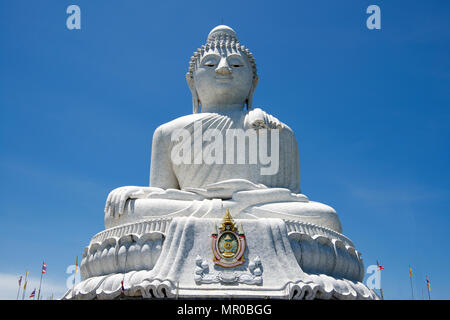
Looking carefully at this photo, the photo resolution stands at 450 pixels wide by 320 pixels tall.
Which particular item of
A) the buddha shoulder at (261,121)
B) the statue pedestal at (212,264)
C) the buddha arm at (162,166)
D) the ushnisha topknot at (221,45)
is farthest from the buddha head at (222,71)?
the statue pedestal at (212,264)

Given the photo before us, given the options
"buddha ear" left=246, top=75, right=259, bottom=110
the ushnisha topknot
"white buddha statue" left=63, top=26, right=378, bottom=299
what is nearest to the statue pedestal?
"white buddha statue" left=63, top=26, right=378, bottom=299

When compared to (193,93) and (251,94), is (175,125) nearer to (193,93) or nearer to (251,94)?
(193,93)

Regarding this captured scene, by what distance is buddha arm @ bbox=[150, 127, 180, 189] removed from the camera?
1021cm

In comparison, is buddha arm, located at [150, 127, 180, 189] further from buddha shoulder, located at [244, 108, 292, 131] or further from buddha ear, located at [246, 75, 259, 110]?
buddha ear, located at [246, 75, 259, 110]

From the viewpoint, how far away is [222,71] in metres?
10.6

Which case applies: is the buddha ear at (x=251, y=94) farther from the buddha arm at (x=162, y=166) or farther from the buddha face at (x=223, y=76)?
the buddha arm at (x=162, y=166)

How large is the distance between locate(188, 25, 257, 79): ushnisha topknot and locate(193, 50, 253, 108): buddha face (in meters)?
0.13

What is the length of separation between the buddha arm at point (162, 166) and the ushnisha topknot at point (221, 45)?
176cm

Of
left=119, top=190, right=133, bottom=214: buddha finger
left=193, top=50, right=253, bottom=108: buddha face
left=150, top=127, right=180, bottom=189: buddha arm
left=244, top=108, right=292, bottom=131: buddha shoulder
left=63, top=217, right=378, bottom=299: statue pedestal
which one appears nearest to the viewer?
left=63, top=217, right=378, bottom=299: statue pedestal

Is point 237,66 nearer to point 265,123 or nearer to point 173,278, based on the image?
point 265,123

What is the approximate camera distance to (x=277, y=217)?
852 centimetres

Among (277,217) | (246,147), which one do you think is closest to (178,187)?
(246,147)
